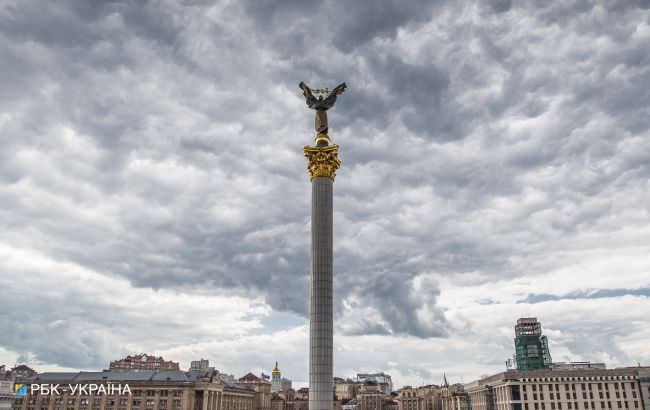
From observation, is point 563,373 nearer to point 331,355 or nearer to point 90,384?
point 331,355

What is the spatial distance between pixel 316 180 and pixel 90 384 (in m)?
127

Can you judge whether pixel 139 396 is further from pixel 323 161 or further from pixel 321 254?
pixel 323 161

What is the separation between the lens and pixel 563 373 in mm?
139250

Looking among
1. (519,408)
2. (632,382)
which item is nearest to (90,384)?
(519,408)

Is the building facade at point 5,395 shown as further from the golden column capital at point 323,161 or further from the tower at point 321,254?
the golden column capital at point 323,161

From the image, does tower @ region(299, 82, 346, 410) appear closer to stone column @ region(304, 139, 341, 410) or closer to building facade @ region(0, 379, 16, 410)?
stone column @ region(304, 139, 341, 410)

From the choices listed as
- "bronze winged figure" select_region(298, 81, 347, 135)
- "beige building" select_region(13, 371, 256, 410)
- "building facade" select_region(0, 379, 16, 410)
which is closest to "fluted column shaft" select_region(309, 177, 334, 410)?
"bronze winged figure" select_region(298, 81, 347, 135)

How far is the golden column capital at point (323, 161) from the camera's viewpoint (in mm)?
72312

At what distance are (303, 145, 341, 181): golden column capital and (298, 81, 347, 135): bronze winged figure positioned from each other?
391cm

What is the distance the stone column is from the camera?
210ft

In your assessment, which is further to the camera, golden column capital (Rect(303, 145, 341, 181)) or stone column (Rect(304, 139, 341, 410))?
golden column capital (Rect(303, 145, 341, 181))

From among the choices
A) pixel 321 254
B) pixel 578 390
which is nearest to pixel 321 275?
pixel 321 254

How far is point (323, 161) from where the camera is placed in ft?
238

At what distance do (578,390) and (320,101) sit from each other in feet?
350
